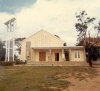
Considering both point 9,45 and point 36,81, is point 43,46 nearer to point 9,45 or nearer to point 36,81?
point 9,45

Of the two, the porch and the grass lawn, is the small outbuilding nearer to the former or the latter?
the porch

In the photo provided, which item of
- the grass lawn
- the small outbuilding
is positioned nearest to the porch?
the small outbuilding

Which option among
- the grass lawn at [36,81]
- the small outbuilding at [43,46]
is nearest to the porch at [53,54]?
the small outbuilding at [43,46]

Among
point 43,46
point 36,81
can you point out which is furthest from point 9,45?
point 36,81

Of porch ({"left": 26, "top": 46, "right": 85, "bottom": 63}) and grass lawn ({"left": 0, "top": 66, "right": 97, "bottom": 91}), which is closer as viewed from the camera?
grass lawn ({"left": 0, "top": 66, "right": 97, "bottom": 91})

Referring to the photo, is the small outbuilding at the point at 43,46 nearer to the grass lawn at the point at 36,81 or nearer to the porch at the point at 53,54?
the porch at the point at 53,54

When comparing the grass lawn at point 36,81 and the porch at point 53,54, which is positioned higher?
the porch at point 53,54

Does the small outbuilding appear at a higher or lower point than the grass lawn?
higher

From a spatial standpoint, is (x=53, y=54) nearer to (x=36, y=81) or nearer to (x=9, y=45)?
(x=9, y=45)

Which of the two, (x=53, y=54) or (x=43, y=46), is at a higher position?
(x=43, y=46)

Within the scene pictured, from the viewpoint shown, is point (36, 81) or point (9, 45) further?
point (9, 45)

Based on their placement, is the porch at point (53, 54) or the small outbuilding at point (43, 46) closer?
the porch at point (53, 54)

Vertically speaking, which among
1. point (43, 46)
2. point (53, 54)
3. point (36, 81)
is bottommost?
point (36, 81)

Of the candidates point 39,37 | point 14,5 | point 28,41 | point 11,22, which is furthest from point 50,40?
point 14,5
